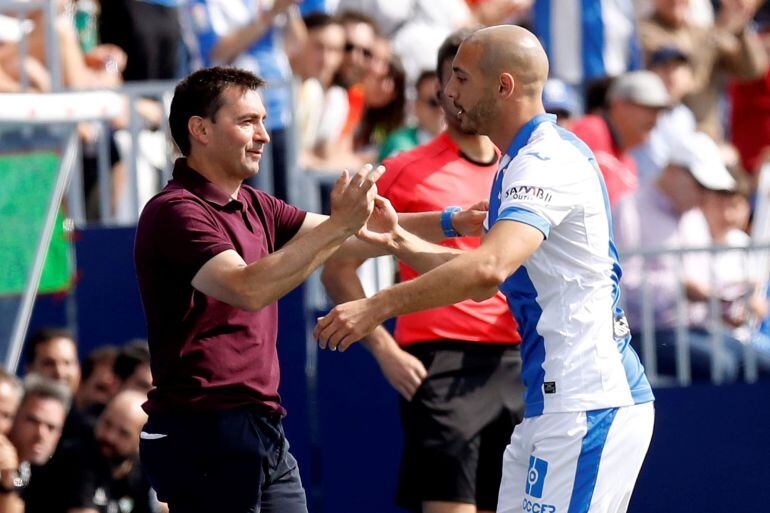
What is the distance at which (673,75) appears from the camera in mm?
11422

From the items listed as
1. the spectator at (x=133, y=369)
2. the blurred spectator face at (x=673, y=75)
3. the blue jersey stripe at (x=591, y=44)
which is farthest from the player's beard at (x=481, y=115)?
the blurred spectator face at (x=673, y=75)

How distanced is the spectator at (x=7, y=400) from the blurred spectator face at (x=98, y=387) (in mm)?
409

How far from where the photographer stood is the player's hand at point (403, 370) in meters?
6.71

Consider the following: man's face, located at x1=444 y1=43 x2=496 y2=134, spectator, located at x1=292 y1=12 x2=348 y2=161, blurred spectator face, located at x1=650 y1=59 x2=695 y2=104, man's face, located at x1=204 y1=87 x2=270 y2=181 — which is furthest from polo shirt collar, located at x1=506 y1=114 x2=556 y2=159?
blurred spectator face, located at x1=650 y1=59 x2=695 y2=104

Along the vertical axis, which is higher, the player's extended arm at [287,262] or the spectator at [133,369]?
the player's extended arm at [287,262]

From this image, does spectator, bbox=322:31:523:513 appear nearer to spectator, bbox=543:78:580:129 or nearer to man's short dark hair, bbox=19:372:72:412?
spectator, bbox=543:78:580:129

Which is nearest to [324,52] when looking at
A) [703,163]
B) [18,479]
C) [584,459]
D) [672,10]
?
[703,163]

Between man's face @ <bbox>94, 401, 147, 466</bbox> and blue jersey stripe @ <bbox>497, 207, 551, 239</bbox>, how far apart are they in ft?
12.4

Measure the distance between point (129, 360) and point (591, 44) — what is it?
176 inches

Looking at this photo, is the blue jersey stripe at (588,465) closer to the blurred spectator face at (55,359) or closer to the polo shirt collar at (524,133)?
the polo shirt collar at (524,133)

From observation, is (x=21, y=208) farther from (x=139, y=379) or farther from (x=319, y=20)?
(x=319, y=20)

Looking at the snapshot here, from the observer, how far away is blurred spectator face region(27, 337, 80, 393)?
875cm

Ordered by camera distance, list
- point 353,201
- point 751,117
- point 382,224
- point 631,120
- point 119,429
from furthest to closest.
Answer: point 751,117 < point 631,120 < point 119,429 < point 382,224 < point 353,201

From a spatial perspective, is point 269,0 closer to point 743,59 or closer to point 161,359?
point 743,59
